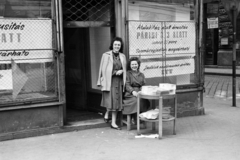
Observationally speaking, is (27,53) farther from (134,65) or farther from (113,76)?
(134,65)

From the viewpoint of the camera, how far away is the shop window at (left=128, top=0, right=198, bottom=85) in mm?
6973

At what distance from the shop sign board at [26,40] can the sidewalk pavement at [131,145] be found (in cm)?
148

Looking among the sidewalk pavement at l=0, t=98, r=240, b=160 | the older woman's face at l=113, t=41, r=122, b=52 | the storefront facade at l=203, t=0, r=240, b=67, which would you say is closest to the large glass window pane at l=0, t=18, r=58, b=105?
the sidewalk pavement at l=0, t=98, r=240, b=160

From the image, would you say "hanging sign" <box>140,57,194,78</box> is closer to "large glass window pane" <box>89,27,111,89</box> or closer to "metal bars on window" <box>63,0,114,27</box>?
"large glass window pane" <box>89,27,111,89</box>

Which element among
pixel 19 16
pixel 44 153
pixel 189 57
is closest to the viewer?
pixel 44 153

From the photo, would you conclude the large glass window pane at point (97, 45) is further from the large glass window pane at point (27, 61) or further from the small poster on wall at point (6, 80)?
the small poster on wall at point (6, 80)

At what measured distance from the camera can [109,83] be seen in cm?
648

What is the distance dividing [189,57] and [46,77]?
335 centimetres

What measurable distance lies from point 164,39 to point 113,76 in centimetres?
158

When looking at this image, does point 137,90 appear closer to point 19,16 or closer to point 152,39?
point 152,39

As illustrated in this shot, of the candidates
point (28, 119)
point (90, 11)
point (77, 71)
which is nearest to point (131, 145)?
point (28, 119)

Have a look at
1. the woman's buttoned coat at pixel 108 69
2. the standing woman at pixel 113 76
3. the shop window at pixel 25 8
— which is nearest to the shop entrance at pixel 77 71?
the standing woman at pixel 113 76

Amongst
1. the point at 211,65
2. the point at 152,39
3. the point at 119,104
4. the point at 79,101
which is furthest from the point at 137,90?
the point at 211,65

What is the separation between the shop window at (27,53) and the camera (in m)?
5.82
